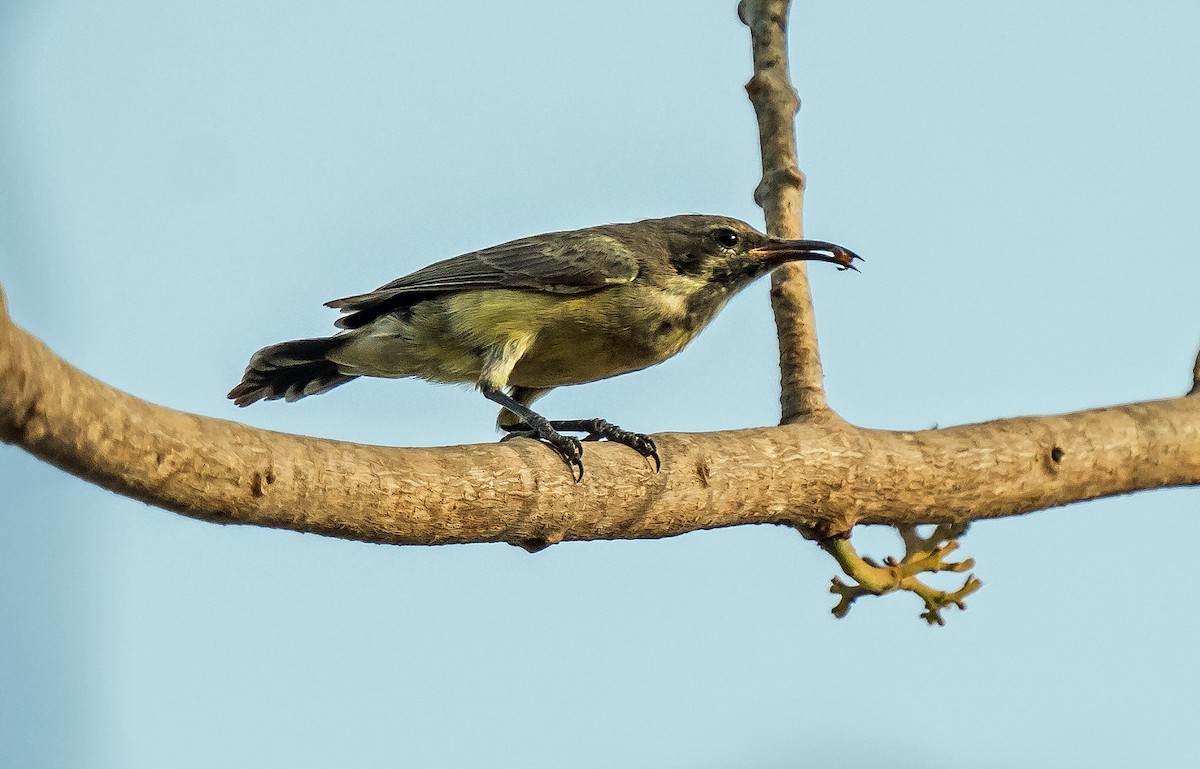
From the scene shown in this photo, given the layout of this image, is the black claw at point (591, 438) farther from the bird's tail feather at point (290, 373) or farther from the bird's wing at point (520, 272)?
the bird's tail feather at point (290, 373)

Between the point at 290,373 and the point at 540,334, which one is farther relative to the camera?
the point at 290,373

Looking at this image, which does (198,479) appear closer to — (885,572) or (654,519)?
(654,519)

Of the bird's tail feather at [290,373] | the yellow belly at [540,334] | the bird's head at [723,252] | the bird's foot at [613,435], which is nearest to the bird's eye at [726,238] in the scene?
the bird's head at [723,252]

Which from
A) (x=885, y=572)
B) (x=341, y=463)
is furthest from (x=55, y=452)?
(x=885, y=572)

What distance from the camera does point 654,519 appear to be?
4652mm

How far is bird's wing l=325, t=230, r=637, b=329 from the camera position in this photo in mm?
6359

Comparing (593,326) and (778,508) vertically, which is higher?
(593,326)

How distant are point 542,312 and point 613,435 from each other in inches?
43.7

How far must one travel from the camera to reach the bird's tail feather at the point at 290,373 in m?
6.48

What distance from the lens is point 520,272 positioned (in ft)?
21.1

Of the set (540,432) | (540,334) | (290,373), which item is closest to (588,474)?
(540,432)

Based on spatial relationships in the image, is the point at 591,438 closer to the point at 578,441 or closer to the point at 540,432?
the point at 540,432

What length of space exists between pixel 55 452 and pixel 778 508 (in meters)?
2.68

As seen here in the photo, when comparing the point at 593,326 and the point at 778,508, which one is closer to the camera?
the point at 778,508
